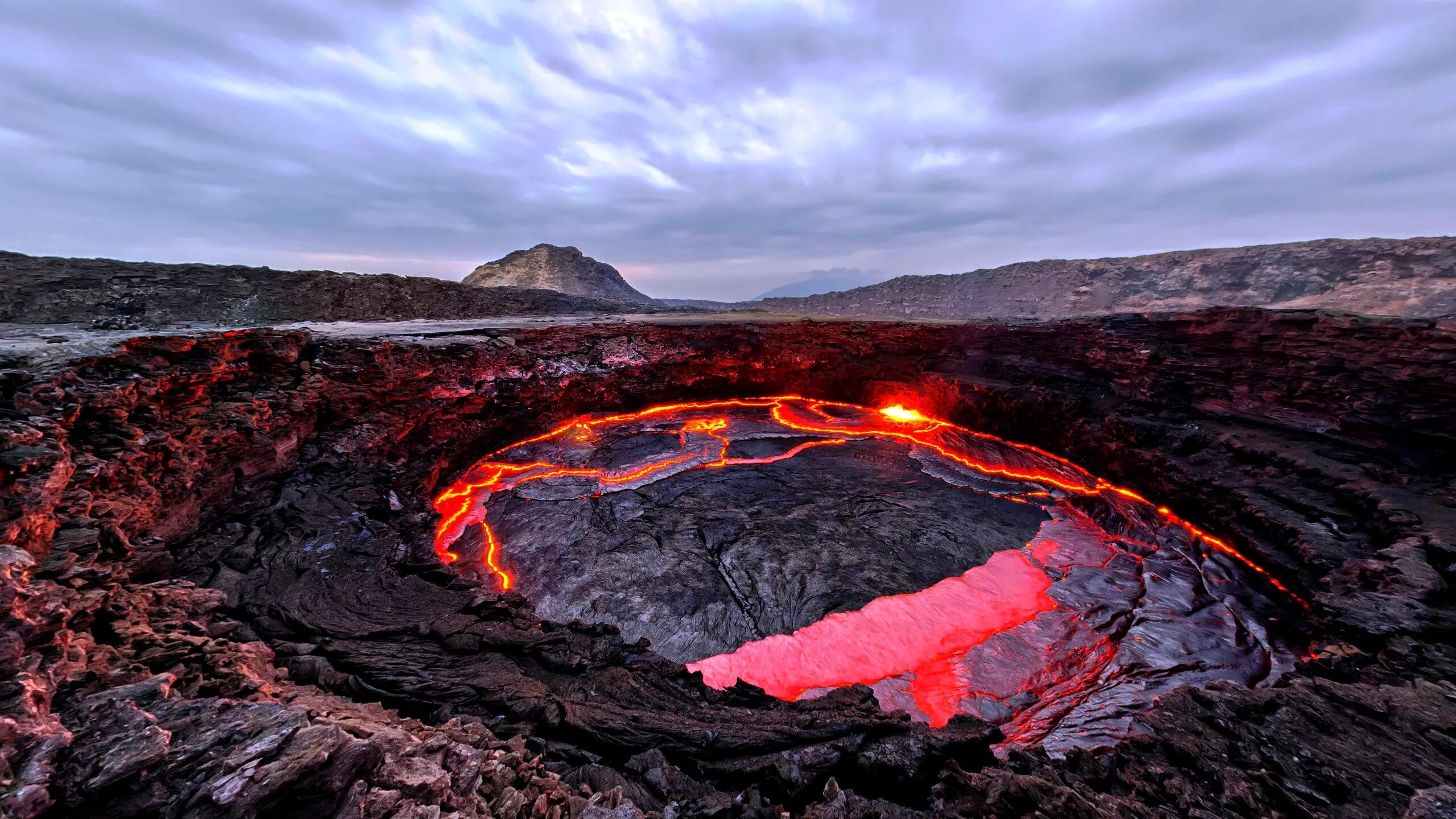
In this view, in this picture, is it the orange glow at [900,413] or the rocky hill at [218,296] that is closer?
the rocky hill at [218,296]

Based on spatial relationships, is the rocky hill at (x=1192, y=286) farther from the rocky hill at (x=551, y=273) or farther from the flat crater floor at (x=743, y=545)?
the flat crater floor at (x=743, y=545)

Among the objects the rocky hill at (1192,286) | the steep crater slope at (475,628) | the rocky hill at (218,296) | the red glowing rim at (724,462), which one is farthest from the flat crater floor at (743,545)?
the rocky hill at (1192,286)

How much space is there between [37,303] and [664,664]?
24107 millimetres

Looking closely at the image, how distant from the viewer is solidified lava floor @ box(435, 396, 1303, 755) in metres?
6.62

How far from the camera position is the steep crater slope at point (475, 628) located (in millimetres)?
2914

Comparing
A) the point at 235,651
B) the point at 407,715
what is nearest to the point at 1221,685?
the point at 407,715

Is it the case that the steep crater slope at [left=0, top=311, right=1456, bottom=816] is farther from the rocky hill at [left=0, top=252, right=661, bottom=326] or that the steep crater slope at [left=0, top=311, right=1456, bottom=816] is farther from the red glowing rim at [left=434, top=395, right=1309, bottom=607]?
the rocky hill at [left=0, top=252, right=661, bottom=326]

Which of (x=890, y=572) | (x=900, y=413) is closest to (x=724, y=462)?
(x=890, y=572)

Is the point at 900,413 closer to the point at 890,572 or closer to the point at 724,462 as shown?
the point at 724,462

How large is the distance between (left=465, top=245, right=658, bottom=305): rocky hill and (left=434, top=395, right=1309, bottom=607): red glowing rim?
2713 centimetres

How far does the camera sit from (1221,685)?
16.2 ft

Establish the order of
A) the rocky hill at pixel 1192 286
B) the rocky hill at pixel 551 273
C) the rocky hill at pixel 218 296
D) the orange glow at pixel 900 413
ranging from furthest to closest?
1. the rocky hill at pixel 551 273
2. the rocky hill at pixel 1192 286
3. the orange glow at pixel 900 413
4. the rocky hill at pixel 218 296

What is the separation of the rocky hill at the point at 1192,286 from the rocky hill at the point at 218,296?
891 inches

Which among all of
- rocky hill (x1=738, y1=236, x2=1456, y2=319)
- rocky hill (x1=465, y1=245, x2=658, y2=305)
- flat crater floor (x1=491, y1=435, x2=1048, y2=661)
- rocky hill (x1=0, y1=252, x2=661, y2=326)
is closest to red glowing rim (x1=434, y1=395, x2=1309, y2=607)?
flat crater floor (x1=491, y1=435, x2=1048, y2=661)
